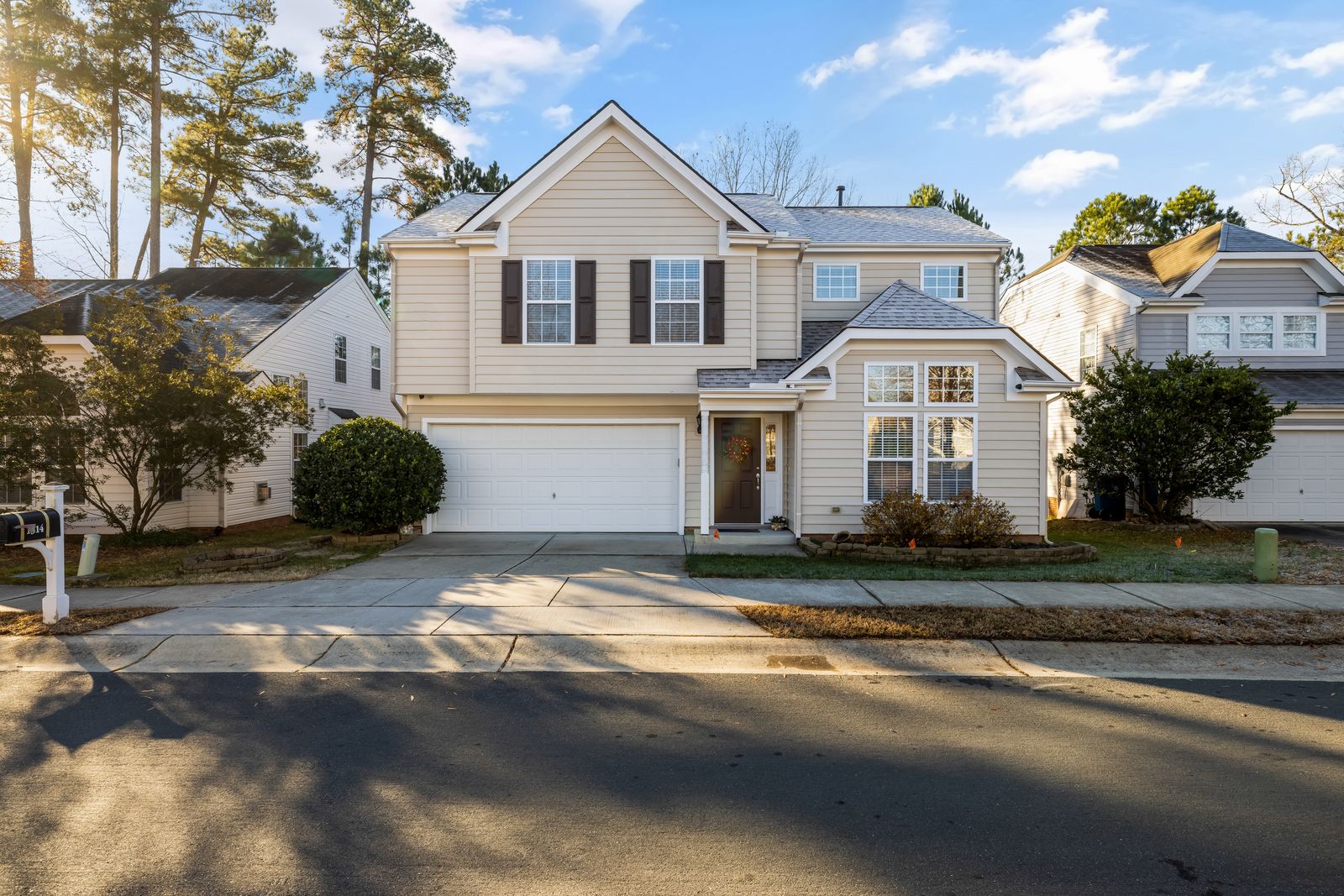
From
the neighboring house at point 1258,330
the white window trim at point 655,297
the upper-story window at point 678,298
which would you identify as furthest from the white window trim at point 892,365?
the neighboring house at point 1258,330

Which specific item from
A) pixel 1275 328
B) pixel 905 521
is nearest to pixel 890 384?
pixel 905 521

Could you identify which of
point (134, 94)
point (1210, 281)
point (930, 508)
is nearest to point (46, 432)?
point (930, 508)

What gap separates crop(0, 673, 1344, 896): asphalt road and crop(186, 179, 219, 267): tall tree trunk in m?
26.7

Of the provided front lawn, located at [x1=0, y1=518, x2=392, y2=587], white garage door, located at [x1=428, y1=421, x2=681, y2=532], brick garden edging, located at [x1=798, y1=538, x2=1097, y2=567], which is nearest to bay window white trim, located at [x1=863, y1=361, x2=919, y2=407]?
brick garden edging, located at [x1=798, y1=538, x2=1097, y2=567]

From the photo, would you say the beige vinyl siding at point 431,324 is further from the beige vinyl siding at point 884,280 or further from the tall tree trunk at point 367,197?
the tall tree trunk at point 367,197

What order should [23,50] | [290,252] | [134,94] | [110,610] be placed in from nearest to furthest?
[110,610], [23,50], [134,94], [290,252]

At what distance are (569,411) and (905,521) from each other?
7356 mm

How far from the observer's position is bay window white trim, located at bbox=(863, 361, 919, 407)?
13.4m

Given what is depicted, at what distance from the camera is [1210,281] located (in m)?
18.7

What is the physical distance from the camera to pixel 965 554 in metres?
11.7

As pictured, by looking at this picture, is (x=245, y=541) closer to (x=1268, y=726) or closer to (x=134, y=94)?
(x=1268, y=726)

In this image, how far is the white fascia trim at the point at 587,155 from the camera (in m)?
14.4

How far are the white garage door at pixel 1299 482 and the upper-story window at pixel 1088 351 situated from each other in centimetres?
447

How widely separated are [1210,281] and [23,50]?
109ft
